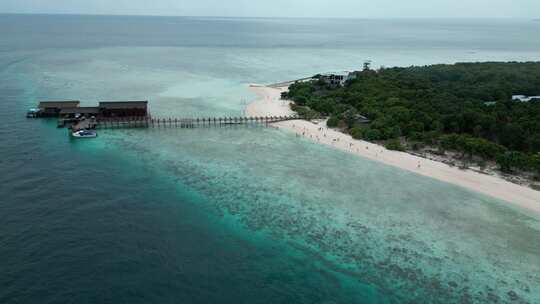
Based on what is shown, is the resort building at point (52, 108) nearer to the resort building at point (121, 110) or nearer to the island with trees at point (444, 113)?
the resort building at point (121, 110)

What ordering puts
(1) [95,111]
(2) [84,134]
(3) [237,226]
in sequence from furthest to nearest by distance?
(1) [95,111], (2) [84,134], (3) [237,226]

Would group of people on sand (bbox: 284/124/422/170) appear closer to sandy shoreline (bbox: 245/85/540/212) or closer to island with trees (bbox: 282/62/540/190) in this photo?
sandy shoreline (bbox: 245/85/540/212)

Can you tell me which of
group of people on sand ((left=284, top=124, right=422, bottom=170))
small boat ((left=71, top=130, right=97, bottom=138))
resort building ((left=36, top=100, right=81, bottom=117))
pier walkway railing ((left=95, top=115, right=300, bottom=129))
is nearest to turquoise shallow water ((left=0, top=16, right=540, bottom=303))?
small boat ((left=71, top=130, right=97, bottom=138))

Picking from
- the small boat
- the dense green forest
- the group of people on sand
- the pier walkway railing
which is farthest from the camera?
the pier walkway railing

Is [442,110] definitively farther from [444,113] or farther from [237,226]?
[237,226]

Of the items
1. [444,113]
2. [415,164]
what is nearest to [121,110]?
[415,164]

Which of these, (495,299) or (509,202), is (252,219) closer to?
(495,299)

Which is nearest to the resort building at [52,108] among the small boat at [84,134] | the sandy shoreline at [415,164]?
the small boat at [84,134]

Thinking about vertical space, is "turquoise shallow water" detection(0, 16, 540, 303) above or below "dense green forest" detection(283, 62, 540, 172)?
below
